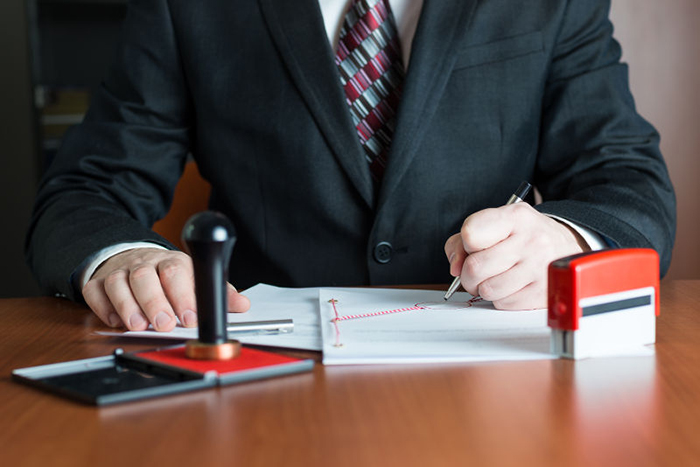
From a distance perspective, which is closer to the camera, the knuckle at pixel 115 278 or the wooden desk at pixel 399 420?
the wooden desk at pixel 399 420

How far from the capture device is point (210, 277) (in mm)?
600

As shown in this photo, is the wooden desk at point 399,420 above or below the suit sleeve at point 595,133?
below

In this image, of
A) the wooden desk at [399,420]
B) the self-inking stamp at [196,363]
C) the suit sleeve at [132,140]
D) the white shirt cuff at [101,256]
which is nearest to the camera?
the wooden desk at [399,420]

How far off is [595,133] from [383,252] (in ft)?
1.28

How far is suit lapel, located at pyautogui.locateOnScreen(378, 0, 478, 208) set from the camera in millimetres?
1241

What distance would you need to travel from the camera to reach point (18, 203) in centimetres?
317

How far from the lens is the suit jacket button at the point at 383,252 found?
4.04ft

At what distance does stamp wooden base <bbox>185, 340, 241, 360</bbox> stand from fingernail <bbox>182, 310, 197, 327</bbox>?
0.56 feet

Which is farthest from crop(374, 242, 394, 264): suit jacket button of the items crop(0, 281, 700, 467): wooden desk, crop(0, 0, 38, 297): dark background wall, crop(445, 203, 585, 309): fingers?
crop(0, 0, 38, 297): dark background wall

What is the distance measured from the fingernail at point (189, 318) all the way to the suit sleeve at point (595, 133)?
577mm

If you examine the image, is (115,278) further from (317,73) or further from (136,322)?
(317,73)

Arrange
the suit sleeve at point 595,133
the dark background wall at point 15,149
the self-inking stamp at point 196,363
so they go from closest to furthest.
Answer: the self-inking stamp at point 196,363, the suit sleeve at point 595,133, the dark background wall at point 15,149

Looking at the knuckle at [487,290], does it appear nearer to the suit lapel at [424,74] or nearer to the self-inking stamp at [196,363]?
the self-inking stamp at [196,363]

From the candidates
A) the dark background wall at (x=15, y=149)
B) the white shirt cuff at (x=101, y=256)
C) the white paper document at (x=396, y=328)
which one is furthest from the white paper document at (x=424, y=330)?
the dark background wall at (x=15, y=149)
